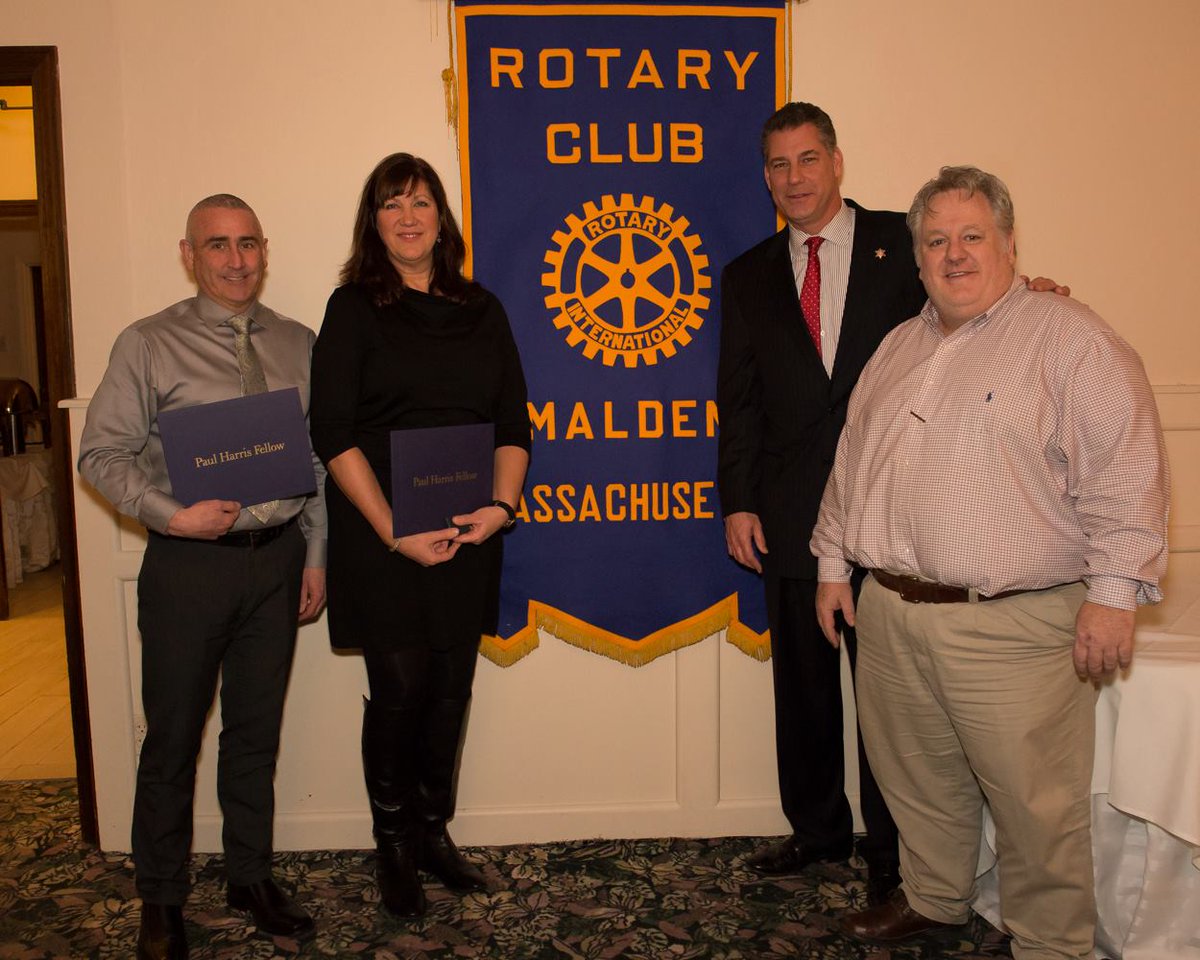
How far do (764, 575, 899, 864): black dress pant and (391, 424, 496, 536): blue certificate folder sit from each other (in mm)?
826

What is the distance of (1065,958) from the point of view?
6.72 feet

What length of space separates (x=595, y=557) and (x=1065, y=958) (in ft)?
4.87

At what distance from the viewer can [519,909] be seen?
2.51m

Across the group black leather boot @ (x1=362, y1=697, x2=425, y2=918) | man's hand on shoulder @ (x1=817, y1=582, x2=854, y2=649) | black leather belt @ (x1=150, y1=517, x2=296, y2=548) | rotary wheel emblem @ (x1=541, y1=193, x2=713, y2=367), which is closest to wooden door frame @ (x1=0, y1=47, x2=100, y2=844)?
black leather belt @ (x1=150, y1=517, x2=296, y2=548)

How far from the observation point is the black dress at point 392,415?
2305 millimetres

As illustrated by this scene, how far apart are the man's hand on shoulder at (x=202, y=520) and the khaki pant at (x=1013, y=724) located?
144 cm

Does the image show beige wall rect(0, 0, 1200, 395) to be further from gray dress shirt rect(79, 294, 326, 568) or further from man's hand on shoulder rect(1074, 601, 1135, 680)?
man's hand on shoulder rect(1074, 601, 1135, 680)

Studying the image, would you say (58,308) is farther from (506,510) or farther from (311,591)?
(506,510)

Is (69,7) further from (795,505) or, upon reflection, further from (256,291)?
(795,505)

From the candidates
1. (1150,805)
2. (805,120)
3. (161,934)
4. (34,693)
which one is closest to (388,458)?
(161,934)

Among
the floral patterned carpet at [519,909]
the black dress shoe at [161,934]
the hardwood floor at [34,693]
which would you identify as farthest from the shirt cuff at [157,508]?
the hardwood floor at [34,693]

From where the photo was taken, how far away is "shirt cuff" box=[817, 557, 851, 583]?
90.4 inches

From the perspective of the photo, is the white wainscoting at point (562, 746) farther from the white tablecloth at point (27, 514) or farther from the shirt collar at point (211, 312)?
the white tablecloth at point (27, 514)

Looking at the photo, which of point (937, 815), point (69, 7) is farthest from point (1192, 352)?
point (69, 7)
